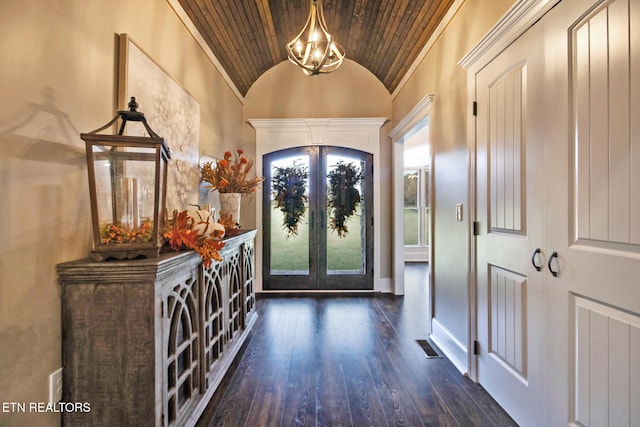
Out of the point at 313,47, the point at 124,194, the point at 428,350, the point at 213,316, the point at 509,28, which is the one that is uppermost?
the point at 313,47

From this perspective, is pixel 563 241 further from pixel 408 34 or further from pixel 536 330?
pixel 408 34

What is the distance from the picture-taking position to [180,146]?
7.82ft

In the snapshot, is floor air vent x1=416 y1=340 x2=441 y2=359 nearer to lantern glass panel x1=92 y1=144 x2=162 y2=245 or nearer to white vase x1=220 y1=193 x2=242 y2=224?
white vase x1=220 y1=193 x2=242 y2=224

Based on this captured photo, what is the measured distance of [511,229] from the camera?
182 cm

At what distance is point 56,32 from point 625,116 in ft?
7.78

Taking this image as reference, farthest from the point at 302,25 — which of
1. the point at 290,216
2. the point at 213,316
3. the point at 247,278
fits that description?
the point at 213,316

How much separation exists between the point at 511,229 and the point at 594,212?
1.84 ft

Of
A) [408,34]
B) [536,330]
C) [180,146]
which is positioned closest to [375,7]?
[408,34]

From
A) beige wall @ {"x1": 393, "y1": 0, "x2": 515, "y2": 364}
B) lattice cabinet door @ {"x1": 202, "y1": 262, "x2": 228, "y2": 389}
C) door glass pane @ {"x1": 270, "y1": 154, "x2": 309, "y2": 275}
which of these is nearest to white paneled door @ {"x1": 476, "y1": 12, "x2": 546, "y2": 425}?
beige wall @ {"x1": 393, "y1": 0, "x2": 515, "y2": 364}

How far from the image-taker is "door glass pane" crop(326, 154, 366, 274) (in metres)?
4.50

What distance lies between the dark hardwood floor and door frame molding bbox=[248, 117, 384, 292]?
129cm

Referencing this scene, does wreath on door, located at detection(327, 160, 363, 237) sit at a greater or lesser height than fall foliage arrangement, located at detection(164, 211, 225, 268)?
greater

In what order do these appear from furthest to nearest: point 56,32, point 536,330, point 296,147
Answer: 1. point 296,147
2. point 536,330
3. point 56,32

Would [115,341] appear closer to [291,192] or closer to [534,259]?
[534,259]
